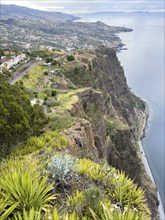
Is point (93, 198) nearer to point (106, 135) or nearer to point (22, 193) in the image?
point (22, 193)

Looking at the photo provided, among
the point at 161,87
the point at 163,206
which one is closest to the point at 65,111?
the point at 163,206

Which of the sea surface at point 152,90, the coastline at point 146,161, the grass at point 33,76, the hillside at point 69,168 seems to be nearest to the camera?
the hillside at point 69,168

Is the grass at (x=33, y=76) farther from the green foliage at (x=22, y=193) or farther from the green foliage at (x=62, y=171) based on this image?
the green foliage at (x=22, y=193)

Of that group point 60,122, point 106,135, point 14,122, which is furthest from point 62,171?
point 106,135

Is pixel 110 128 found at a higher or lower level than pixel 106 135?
lower

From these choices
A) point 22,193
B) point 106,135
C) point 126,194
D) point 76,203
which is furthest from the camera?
point 106,135

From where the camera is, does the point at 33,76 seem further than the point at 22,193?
Yes

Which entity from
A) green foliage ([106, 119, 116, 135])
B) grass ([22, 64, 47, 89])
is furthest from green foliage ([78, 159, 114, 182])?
green foliage ([106, 119, 116, 135])

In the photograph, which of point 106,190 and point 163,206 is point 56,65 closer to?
point 163,206

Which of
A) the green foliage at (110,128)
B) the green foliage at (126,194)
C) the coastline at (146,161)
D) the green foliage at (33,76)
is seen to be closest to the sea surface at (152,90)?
the coastline at (146,161)
